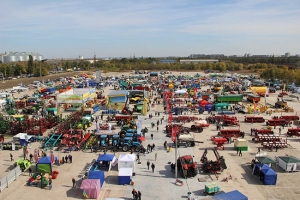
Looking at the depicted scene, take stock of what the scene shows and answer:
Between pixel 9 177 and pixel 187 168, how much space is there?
10.8 metres

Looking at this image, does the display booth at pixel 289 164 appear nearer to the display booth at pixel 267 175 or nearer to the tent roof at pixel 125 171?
the display booth at pixel 267 175

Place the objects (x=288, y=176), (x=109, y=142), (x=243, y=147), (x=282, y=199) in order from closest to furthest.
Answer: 1. (x=282, y=199)
2. (x=288, y=176)
3. (x=243, y=147)
4. (x=109, y=142)

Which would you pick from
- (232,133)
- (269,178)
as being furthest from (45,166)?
(232,133)

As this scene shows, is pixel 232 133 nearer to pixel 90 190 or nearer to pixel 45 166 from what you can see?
pixel 90 190

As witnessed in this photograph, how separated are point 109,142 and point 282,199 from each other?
1398cm

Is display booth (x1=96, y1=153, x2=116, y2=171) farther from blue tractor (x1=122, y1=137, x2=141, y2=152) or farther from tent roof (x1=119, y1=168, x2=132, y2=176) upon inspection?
blue tractor (x1=122, y1=137, x2=141, y2=152)

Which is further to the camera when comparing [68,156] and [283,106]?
[283,106]

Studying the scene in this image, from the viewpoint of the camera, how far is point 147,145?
22.9 meters

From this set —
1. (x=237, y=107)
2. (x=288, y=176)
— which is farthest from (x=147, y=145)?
(x=237, y=107)

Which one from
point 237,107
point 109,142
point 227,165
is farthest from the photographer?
point 237,107

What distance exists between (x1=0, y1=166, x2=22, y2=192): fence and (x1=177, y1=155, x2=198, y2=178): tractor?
10.3m

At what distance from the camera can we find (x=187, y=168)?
1705cm

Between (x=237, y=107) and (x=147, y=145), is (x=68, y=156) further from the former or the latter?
(x=237, y=107)

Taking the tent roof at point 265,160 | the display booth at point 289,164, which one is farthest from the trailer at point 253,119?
the tent roof at point 265,160
